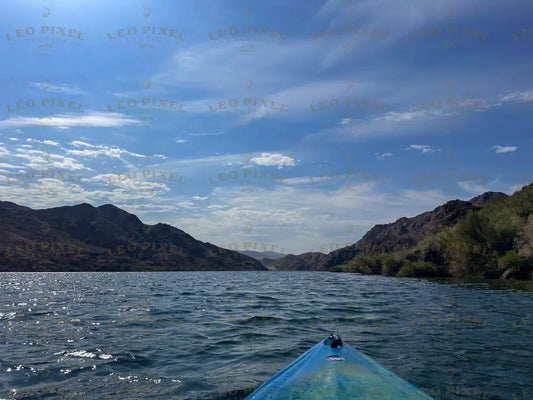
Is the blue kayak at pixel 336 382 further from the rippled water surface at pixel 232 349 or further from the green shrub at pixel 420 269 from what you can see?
the green shrub at pixel 420 269

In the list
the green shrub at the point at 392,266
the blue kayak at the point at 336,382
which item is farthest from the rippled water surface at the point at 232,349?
the green shrub at the point at 392,266

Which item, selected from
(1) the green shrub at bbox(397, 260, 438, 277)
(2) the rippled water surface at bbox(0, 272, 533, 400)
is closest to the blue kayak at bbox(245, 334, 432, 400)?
(2) the rippled water surface at bbox(0, 272, 533, 400)

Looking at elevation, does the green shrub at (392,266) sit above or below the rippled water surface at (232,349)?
below

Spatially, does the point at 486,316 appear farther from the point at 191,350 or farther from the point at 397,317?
the point at 191,350

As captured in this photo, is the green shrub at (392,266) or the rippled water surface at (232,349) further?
the green shrub at (392,266)

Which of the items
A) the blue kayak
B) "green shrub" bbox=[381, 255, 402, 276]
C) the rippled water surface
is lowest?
"green shrub" bbox=[381, 255, 402, 276]

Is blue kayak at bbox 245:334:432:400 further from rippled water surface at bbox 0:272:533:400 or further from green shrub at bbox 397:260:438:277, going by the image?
green shrub at bbox 397:260:438:277

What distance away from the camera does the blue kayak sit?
6043mm

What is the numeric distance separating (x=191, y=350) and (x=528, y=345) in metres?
11.2

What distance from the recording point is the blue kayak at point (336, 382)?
6.04 m

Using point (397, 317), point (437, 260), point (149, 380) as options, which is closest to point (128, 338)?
point (149, 380)

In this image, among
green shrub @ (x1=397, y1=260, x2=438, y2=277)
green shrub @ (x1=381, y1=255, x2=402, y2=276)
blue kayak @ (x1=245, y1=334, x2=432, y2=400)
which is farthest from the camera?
green shrub @ (x1=381, y1=255, x2=402, y2=276)

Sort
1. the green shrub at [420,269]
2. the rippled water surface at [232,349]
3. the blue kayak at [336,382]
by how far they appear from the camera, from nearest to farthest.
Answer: the blue kayak at [336,382]
the rippled water surface at [232,349]
the green shrub at [420,269]

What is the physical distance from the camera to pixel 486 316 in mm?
18141
